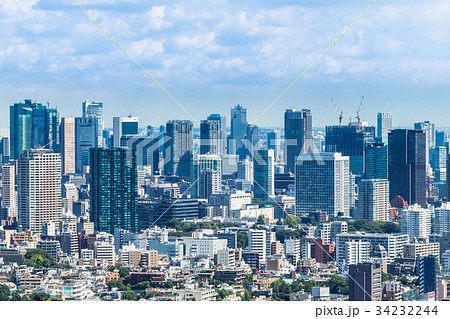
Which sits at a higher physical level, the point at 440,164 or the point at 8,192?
the point at 440,164

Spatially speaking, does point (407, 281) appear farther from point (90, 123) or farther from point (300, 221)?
point (90, 123)

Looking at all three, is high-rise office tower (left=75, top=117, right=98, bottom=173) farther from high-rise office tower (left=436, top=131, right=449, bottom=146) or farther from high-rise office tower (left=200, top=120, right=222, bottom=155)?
high-rise office tower (left=436, top=131, right=449, bottom=146)

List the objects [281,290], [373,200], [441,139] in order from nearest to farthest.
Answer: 1. [281,290]
2. [373,200]
3. [441,139]

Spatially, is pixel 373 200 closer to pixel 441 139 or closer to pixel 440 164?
pixel 440 164

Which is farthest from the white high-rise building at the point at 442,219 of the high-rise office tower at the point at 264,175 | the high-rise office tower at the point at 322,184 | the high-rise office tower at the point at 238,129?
the high-rise office tower at the point at 238,129

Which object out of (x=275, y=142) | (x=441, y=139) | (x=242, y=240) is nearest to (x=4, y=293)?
(x=242, y=240)

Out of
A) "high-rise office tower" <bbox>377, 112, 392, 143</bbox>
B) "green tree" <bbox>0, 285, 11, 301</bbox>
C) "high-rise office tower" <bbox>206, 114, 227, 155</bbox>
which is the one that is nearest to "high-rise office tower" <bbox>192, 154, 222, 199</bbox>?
"high-rise office tower" <bbox>206, 114, 227, 155</bbox>
